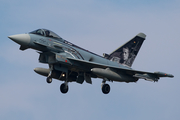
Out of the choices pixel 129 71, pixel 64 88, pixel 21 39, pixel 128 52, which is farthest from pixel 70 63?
pixel 128 52

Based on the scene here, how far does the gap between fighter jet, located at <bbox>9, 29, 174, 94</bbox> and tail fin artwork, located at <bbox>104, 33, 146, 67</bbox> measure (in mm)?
569

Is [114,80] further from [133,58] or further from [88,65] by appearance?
[133,58]

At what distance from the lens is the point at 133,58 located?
29.7 meters

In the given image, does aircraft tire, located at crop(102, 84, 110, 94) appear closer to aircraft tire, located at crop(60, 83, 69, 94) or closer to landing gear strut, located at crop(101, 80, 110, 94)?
landing gear strut, located at crop(101, 80, 110, 94)

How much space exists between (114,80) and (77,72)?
352 centimetres

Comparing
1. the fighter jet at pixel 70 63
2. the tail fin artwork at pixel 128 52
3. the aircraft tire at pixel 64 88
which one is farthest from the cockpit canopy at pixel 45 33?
the tail fin artwork at pixel 128 52

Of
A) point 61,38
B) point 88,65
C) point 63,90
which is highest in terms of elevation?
point 61,38

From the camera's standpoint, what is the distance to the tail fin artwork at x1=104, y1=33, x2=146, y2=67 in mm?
28942

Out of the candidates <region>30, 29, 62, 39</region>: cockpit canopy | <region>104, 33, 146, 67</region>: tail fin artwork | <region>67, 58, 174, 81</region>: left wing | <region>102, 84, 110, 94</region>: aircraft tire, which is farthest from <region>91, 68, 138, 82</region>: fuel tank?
<region>30, 29, 62, 39</region>: cockpit canopy

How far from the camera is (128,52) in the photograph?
97.6 ft

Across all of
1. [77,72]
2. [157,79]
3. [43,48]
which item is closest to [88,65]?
[77,72]

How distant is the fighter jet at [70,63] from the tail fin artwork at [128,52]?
1.87 ft

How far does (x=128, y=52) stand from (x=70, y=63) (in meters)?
7.01

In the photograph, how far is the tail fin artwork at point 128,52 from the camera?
28.9 meters
